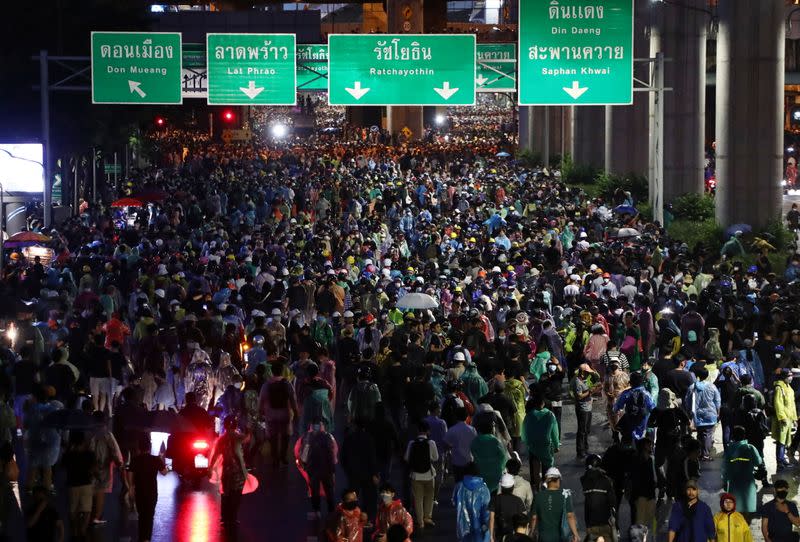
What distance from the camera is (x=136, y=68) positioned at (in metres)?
32.0

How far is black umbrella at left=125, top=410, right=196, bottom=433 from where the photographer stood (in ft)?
48.2

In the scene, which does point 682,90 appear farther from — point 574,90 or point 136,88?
point 136,88

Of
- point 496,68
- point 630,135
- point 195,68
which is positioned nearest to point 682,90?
point 630,135

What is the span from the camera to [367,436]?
1437 cm

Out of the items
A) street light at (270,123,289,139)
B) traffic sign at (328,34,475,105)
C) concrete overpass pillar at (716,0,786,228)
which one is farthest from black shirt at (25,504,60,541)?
street light at (270,123,289,139)

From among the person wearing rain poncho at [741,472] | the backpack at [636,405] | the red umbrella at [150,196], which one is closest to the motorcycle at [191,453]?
the backpack at [636,405]

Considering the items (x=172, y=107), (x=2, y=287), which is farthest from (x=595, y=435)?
(x=172, y=107)

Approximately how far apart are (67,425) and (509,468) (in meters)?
4.34

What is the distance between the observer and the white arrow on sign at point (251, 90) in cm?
3300

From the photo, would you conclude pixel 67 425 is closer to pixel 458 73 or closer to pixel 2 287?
pixel 2 287

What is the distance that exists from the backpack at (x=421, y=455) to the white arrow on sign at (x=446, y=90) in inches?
739

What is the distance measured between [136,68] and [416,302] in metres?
11.7

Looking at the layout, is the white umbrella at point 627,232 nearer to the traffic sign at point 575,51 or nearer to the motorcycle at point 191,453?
the traffic sign at point 575,51

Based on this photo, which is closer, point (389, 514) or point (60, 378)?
point (389, 514)
